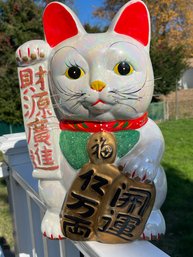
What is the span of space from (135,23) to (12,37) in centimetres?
743

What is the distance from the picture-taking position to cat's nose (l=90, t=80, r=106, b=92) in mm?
787

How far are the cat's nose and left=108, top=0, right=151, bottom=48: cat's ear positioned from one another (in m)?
0.16

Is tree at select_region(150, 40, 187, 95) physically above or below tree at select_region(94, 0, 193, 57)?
below

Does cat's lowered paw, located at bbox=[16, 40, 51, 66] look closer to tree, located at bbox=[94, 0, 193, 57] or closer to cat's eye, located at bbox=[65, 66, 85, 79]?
cat's eye, located at bbox=[65, 66, 85, 79]

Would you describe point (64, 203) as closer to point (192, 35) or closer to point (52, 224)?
point (52, 224)

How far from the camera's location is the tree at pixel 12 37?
24.2 ft

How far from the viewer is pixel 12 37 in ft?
25.4

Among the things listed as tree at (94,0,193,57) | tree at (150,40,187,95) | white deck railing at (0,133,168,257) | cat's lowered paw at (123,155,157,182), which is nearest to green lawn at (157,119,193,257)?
white deck railing at (0,133,168,257)

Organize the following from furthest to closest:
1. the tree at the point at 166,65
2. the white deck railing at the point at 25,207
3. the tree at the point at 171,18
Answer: the tree at the point at 171,18, the tree at the point at 166,65, the white deck railing at the point at 25,207

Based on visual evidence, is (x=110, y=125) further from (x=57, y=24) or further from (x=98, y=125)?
(x=57, y=24)

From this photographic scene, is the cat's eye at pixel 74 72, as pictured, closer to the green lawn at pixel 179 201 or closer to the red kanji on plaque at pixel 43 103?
the red kanji on plaque at pixel 43 103

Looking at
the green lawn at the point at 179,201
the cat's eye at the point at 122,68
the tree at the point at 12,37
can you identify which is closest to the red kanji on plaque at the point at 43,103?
the cat's eye at the point at 122,68

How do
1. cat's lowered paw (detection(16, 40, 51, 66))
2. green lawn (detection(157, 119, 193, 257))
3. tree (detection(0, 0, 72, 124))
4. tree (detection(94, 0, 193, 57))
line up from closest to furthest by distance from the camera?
1. cat's lowered paw (detection(16, 40, 51, 66))
2. green lawn (detection(157, 119, 193, 257))
3. tree (detection(0, 0, 72, 124))
4. tree (detection(94, 0, 193, 57))

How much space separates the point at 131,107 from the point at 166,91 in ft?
28.5
